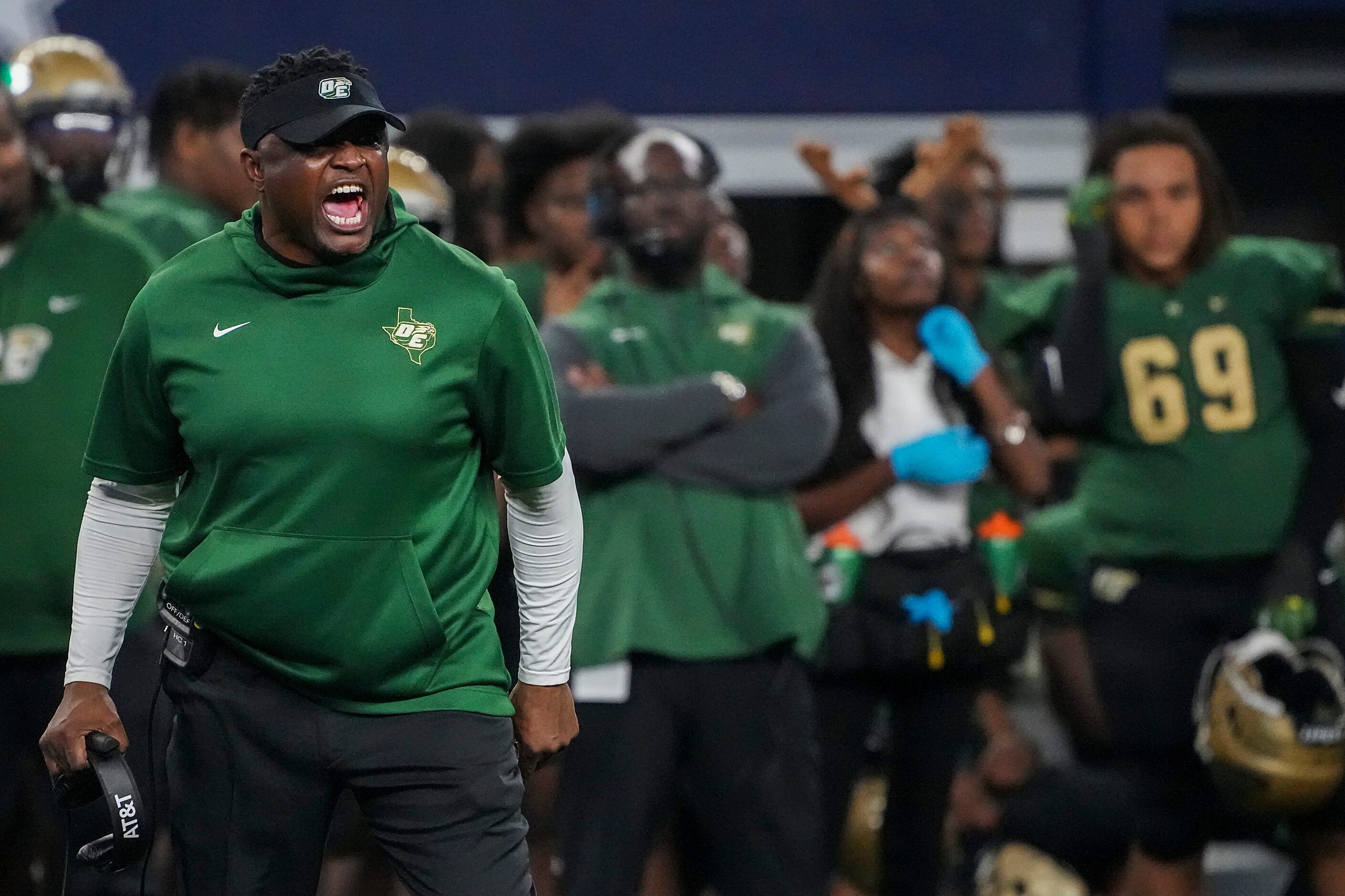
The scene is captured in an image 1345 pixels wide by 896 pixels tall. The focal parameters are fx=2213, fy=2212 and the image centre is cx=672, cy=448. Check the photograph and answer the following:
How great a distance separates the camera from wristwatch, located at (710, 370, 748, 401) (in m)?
4.45

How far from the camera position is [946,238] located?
6.60m

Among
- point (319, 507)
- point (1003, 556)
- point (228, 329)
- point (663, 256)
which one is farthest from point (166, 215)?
point (319, 507)

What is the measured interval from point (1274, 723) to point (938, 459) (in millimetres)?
936

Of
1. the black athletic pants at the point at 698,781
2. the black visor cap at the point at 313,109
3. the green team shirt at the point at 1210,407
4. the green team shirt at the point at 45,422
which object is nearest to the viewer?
the black visor cap at the point at 313,109

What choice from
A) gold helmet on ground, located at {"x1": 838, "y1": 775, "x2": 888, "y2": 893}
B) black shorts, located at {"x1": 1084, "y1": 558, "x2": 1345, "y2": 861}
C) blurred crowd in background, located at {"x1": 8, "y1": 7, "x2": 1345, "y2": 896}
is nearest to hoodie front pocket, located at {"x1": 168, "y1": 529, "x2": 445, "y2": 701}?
blurred crowd in background, located at {"x1": 8, "y1": 7, "x2": 1345, "y2": 896}

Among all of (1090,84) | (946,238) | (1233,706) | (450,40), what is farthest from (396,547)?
(1090,84)

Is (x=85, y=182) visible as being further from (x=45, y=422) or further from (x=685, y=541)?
(x=685, y=541)

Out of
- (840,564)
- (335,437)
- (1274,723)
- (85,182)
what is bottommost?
(1274,723)

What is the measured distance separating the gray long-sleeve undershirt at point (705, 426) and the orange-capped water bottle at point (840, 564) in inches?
18.8

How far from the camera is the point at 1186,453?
17.2ft

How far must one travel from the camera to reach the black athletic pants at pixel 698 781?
14.3 feet

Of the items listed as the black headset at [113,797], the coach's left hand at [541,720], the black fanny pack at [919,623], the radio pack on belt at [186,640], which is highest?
the radio pack on belt at [186,640]

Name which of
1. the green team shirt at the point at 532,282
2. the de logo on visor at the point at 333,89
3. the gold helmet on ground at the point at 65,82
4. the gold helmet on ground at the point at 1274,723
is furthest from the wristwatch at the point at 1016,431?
the gold helmet on ground at the point at 65,82

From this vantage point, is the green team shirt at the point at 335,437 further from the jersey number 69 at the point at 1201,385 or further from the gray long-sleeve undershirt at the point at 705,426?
the jersey number 69 at the point at 1201,385
